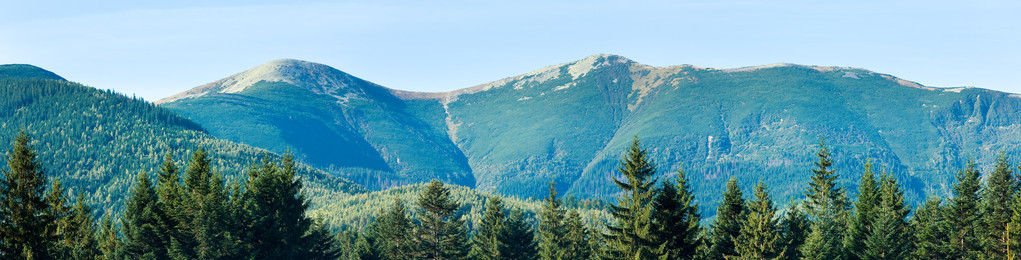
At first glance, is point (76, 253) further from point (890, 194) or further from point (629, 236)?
point (890, 194)

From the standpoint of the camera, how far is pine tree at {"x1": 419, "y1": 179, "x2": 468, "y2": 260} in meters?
94.9

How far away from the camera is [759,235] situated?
2589 inches

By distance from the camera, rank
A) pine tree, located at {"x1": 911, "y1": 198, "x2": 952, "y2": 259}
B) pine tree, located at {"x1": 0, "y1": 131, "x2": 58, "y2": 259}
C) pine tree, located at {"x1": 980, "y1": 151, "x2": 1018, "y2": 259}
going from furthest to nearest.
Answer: pine tree, located at {"x1": 911, "y1": 198, "x2": 952, "y2": 259}
pine tree, located at {"x1": 980, "y1": 151, "x2": 1018, "y2": 259}
pine tree, located at {"x1": 0, "y1": 131, "x2": 58, "y2": 259}

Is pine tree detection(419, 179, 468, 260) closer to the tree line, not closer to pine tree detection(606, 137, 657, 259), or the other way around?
the tree line

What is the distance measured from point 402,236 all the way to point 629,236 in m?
52.4

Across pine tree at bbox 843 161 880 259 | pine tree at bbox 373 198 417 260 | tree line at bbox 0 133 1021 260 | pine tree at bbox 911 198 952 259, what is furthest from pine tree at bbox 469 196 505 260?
pine tree at bbox 911 198 952 259

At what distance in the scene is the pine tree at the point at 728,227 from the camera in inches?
2717

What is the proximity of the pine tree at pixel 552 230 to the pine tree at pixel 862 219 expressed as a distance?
3089cm

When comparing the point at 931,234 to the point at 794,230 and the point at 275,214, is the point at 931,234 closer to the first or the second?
the point at 794,230

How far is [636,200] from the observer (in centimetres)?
6006

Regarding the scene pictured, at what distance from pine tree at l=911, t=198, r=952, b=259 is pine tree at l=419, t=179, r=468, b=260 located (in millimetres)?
47827

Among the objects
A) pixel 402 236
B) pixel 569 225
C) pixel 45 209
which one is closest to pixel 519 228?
pixel 569 225

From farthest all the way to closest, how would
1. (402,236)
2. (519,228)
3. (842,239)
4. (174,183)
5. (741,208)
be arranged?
(402,236) → (519,228) → (842,239) → (174,183) → (741,208)

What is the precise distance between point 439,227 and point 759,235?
42.5 metres
